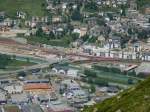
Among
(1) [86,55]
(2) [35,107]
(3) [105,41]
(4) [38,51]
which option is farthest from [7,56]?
(2) [35,107]

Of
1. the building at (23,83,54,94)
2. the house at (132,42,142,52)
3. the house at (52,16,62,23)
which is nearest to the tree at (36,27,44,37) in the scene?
the house at (52,16,62,23)

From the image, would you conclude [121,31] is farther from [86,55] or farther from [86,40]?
[86,55]

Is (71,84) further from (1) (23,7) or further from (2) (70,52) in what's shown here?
(1) (23,7)

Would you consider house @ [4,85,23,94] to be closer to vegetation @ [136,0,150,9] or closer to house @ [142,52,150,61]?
house @ [142,52,150,61]

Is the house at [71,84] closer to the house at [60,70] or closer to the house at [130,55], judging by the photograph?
the house at [60,70]

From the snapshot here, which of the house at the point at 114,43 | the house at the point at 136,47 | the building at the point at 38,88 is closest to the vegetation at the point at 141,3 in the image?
the house at the point at 114,43

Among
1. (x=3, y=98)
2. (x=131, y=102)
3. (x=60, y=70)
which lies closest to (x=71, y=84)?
(x=60, y=70)

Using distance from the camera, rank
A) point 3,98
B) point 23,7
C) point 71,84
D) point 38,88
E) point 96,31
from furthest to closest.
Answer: point 23,7
point 96,31
point 71,84
point 38,88
point 3,98
